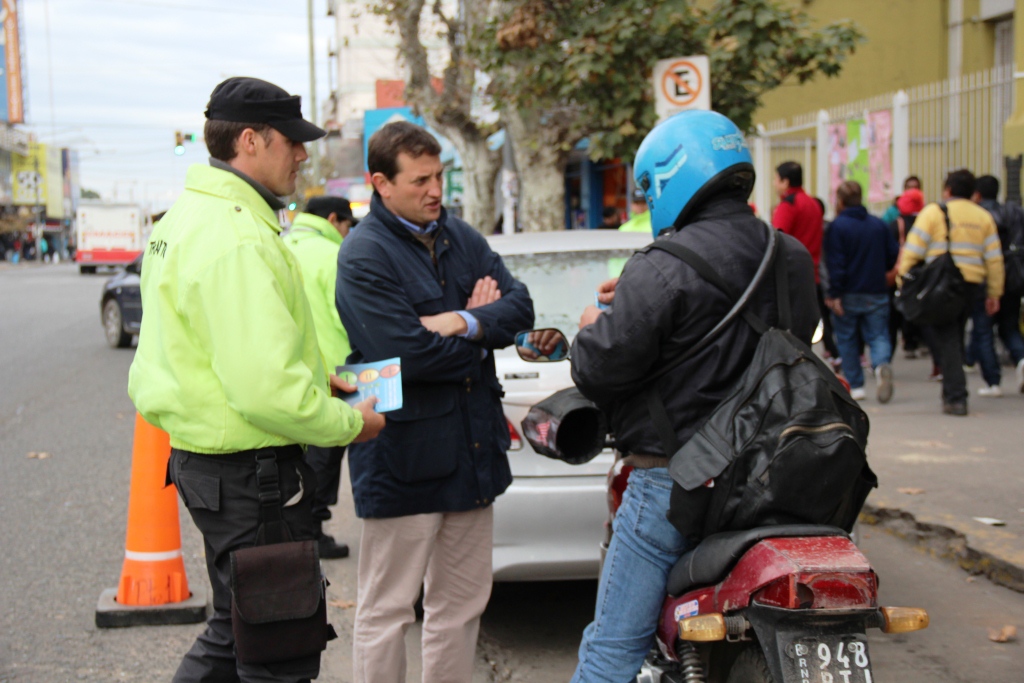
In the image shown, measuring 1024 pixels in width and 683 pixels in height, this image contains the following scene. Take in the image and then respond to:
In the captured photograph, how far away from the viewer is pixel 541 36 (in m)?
10.0

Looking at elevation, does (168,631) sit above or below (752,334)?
below

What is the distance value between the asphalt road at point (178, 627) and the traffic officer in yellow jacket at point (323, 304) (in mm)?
557

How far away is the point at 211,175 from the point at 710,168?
1.28m

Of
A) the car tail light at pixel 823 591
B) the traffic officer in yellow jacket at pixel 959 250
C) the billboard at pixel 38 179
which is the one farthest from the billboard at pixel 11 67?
the car tail light at pixel 823 591

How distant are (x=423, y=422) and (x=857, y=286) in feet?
24.1

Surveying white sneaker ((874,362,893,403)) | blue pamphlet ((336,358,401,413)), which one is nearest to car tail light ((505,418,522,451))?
blue pamphlet ((336,358,401,413))

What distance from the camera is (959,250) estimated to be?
29.1 ft

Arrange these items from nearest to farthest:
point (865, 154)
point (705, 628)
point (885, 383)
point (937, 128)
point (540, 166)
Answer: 1. point (705, 628)
2. point (885, 383)
3. point (937, 128)
4. point (540, 166)
5. point (865, 154)

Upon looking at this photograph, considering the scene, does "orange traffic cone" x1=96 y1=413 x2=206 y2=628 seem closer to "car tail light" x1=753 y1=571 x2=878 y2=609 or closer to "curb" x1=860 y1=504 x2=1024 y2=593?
"car tail light" x1=753 y1=571 x2=878 y2=609

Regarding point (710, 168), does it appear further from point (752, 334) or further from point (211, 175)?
point (211, 175)

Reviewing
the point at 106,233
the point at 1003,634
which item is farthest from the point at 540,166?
the point at 106,233

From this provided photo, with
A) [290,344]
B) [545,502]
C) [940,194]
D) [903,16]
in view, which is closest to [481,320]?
[290,344]

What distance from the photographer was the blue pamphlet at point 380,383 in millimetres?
3027

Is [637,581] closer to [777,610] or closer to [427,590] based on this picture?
[777,610]
